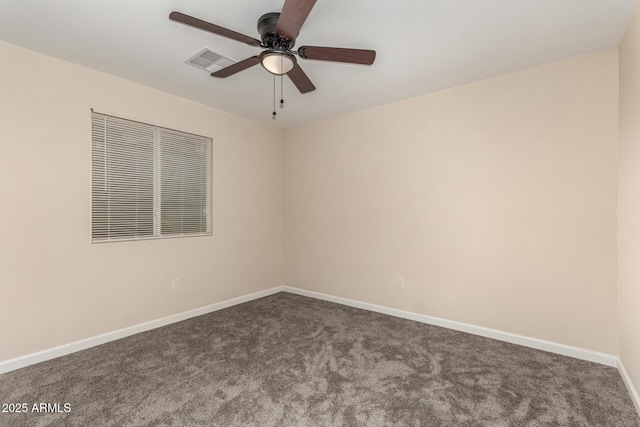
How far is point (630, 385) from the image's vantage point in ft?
6.46

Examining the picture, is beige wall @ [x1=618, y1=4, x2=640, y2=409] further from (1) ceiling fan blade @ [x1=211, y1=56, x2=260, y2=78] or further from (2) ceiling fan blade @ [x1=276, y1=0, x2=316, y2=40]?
(1) ceiling fan blade @ [x1=211, y1=56, x2=260, y2=78]

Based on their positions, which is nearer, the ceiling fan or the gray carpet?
the ceiling fan

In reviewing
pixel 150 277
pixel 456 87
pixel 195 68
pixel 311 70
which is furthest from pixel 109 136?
pixel 456 87

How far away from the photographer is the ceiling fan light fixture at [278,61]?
73.6 inches

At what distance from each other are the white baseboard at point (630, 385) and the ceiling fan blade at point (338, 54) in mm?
2603

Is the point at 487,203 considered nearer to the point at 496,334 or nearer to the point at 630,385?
the point at 496,334

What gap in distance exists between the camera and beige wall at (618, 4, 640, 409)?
189cm

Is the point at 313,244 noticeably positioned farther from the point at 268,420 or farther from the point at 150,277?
the point at 268,420

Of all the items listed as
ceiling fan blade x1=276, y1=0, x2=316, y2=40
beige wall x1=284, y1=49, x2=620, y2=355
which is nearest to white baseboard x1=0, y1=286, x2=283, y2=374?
beige wall x1=284, y1=49, x2=620, y2=355

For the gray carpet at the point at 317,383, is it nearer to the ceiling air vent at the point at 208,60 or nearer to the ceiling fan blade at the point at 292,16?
the ceiling fan blade at the point at 292,16

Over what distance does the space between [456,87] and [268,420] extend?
3.20 metres

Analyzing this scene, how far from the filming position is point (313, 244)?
13.9 ft

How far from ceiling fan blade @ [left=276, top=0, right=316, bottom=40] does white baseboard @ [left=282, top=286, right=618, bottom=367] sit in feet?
9.50

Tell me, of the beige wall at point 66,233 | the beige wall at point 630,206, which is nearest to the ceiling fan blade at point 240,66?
the beige wall at point 66,233
